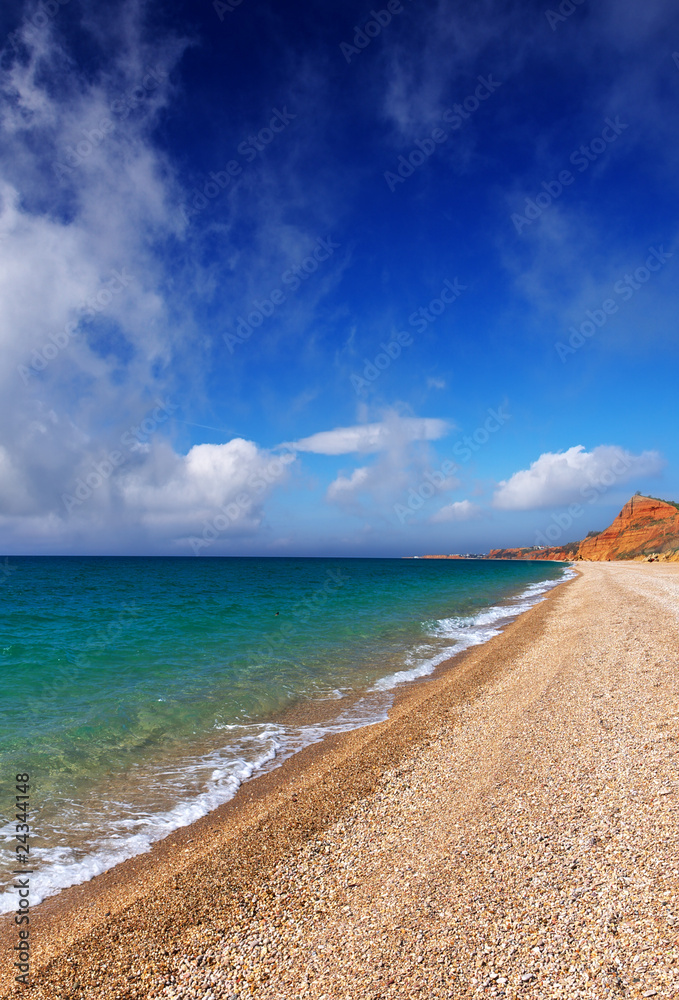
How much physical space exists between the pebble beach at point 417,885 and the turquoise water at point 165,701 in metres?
1.05

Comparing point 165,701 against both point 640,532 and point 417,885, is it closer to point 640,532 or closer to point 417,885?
point 417,885

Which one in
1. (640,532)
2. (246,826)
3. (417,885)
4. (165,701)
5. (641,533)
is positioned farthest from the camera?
(640,532)

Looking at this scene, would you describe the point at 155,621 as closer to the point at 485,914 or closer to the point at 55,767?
the point at 55,767

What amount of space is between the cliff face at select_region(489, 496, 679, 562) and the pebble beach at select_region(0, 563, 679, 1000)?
3692 inches

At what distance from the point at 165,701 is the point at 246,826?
7.31 metres

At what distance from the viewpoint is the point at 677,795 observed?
226 inches

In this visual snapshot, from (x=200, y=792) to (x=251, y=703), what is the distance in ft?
15.8

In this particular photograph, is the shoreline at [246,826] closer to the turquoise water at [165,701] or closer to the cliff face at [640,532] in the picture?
the turquoise water at [165,701]

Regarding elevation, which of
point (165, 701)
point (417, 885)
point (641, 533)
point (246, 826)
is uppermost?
point (641, 533)

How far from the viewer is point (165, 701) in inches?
517

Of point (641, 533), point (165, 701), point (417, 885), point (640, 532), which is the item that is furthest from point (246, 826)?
point (640, 532)

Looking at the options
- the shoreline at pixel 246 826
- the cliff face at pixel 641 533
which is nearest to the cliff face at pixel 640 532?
the cliff face at pixel 641 533

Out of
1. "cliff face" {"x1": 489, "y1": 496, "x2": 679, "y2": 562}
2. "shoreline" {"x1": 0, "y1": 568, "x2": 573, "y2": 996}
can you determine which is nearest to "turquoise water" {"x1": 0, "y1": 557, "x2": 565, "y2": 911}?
"shoreline" {"x1": 0, "y1": 568, "x2": 573, "y2": 996}

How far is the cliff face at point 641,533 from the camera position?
98.0 m
